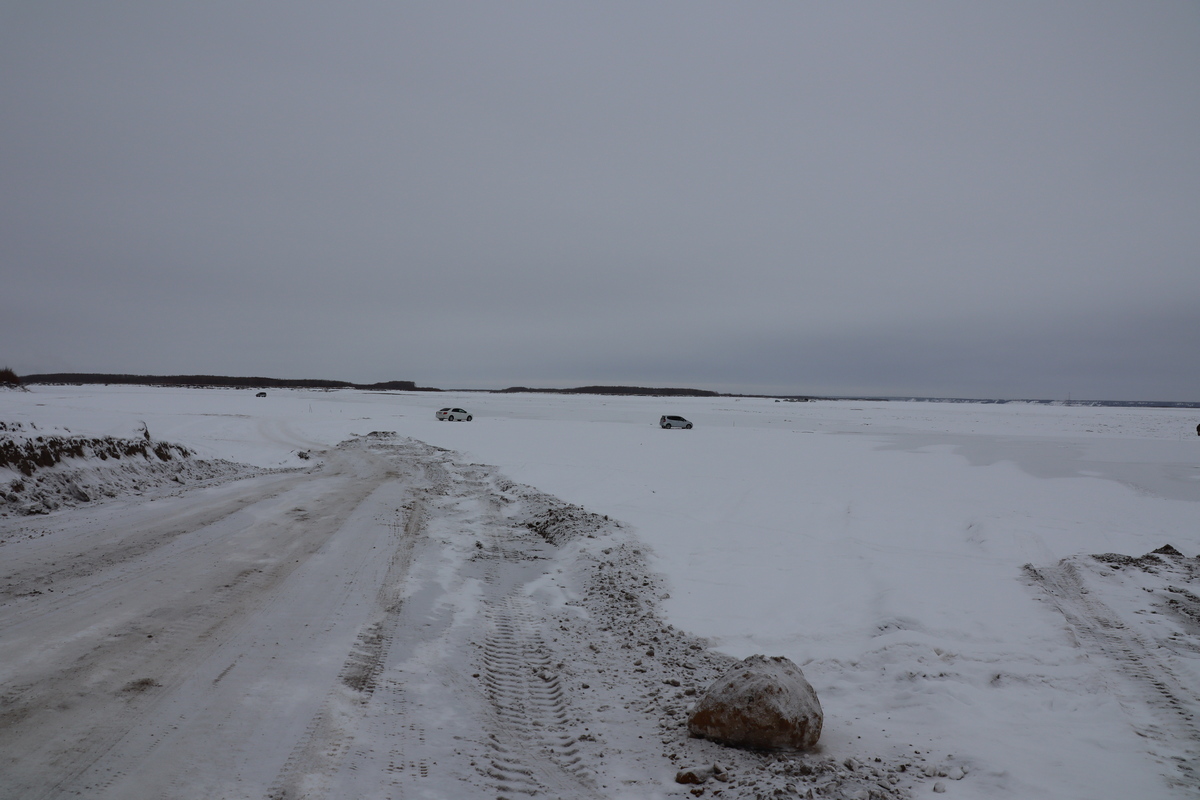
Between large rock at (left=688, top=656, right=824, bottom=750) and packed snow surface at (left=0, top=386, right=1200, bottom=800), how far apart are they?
5.2 inches

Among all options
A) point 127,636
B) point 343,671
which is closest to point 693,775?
point 343,671

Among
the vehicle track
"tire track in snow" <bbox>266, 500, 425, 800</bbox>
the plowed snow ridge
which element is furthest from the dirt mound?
the vehicle track

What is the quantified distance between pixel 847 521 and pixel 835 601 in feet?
15.8

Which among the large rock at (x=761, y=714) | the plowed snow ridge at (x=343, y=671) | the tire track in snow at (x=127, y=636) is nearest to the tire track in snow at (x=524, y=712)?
the plowed snow ridge at (x=343, y=671)

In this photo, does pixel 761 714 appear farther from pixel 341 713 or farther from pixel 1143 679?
pixel 1143 679

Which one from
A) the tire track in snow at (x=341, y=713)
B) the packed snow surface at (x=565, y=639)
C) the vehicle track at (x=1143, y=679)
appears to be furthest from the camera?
the vehicle track at (x=1143, y=679)

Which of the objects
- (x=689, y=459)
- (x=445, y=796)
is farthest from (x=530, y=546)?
(x=689, y=459)

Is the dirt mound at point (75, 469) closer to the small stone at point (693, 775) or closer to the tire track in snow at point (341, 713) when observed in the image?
the tire track in snow at point (341, 713)

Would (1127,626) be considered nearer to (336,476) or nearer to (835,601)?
(835,601)

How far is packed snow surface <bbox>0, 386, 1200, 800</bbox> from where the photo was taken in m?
3.80

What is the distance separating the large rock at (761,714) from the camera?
4043 mm

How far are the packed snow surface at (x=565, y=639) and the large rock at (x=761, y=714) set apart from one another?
132mm

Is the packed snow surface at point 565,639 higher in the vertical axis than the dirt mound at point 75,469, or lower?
lower

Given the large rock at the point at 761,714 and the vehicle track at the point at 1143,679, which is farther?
the vehicle track at the point at 1143,679
